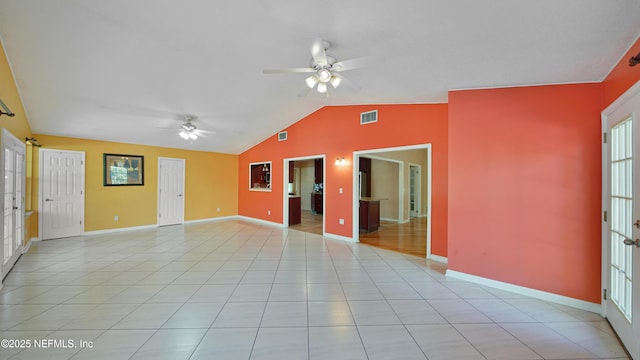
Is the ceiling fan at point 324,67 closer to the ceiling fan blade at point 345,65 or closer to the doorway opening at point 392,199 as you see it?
the ceiling fan blade at point 345,65

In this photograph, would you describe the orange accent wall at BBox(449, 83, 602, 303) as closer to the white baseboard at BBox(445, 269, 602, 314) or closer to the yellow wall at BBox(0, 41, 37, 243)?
the white baseboard at BBox(445, 269, 602, 314)

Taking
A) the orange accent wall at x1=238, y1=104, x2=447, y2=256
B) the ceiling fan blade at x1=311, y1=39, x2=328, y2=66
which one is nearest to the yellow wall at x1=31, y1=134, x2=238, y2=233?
the orange accent wall at x1=238, y1=104, x2=447, y2=256

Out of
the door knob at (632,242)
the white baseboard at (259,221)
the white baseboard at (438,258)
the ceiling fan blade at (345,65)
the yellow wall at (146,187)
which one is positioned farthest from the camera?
the white baseboard at (259,221)

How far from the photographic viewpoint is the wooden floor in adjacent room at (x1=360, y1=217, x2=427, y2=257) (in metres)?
4.97

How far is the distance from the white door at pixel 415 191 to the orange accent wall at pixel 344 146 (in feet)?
15.3

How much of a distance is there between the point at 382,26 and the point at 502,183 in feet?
7.96

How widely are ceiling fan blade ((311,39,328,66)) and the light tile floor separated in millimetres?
2604

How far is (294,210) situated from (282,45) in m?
5.44

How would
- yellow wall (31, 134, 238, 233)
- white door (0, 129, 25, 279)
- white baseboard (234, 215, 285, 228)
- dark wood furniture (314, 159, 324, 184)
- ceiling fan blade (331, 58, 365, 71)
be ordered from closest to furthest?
1. ceiling fan blade (331, 58, 365, 71)
2. white door (0, 129, 25, 279)
3. yellow wall (31, 134, 238, 233)
4. white baseboard (234, 215, 285, 228)
5. dark wood furniture (314, 159, 324, 184)

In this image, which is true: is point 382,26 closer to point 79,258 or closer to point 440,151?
point 440,151

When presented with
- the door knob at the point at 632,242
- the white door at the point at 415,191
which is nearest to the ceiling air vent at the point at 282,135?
the white door at the point at 415,191

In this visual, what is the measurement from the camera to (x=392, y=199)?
28.0 feet

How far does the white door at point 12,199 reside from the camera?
3.27 metres

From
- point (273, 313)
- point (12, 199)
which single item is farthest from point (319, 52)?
point (12, 199)
